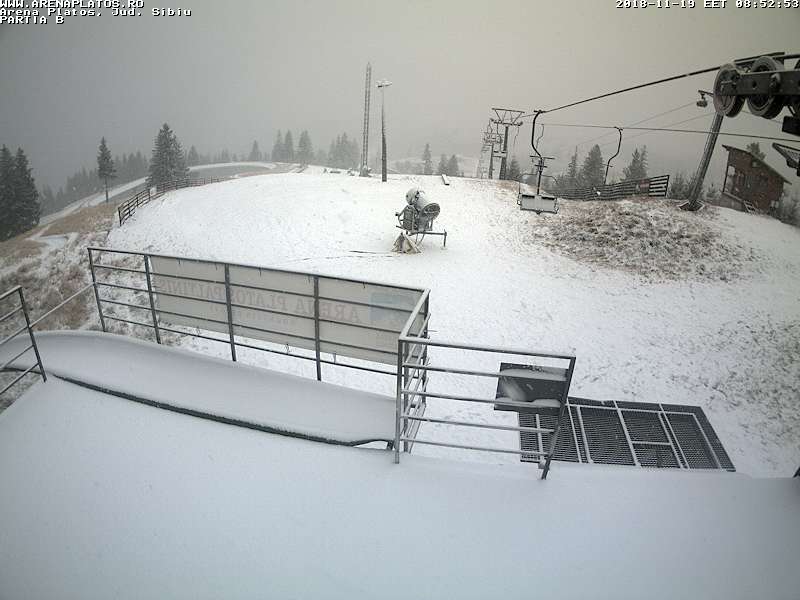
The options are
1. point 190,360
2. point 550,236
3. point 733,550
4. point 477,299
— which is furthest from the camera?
point 550,236

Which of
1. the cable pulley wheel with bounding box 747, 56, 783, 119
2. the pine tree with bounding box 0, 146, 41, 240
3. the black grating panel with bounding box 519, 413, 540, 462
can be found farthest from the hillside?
the pine tree with bounding box 0, 146, 41, 240

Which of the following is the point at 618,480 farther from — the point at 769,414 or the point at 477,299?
the point at 477,299

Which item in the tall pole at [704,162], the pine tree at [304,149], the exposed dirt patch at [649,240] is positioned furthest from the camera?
the pine tree at [304,149]

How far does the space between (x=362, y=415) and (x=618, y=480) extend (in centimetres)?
278

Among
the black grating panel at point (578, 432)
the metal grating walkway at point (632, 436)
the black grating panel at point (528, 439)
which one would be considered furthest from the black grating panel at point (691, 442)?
the black grating panel at point (528, 439)

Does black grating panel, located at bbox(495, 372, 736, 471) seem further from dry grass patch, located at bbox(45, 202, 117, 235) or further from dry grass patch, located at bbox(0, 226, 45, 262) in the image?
dry grass patch, located at bbox(0, 226, 45, 262)

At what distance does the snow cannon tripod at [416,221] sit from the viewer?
58.0ft

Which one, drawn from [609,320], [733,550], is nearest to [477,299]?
[609,320]

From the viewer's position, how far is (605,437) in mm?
7621

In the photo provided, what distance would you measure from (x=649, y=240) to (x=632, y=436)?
1385 cm

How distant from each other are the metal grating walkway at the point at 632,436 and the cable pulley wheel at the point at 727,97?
16.1 ft

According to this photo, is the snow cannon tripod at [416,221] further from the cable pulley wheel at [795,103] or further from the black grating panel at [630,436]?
the cable pulley wheel at [795,103]

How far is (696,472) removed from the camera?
14.3 feet

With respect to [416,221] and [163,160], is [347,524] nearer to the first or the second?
[416,221]
